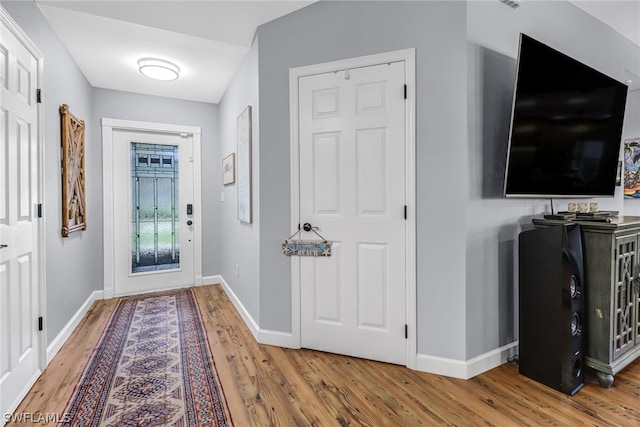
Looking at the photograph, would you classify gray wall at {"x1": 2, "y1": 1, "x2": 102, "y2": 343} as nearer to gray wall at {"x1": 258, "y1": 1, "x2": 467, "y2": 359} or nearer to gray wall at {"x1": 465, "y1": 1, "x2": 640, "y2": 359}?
gray wall at {"x1": 258, "y1": 1, "x2": 467, "y2": 359}

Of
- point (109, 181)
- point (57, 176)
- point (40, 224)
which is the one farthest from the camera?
point (109, 181)

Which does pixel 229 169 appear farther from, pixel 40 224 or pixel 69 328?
pixel 69 328

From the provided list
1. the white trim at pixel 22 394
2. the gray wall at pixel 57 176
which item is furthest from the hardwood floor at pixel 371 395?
the gray wall at pixel 57 176

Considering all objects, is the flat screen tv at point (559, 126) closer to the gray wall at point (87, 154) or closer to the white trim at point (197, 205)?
the gray wall at point (87, 154)

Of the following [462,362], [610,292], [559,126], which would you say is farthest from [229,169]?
[610,292]

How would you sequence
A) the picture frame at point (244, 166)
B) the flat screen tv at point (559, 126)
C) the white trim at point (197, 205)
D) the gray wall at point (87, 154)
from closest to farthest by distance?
the flat screen tv at point (559, 126), the gray wall at point (87, 154), the picture frame at point (244, 166), the white trim at point (197, 205)

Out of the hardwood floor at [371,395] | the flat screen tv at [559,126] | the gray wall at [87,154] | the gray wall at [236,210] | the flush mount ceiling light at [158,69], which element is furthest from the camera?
the flush mount ceiling light at [158,69]

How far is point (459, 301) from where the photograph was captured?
6.71 feet

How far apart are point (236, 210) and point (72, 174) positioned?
60.6 inches

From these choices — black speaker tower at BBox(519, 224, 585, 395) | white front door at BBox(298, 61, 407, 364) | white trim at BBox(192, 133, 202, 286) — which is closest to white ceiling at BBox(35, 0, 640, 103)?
white front door at BBox(298, 61, 407, 364)

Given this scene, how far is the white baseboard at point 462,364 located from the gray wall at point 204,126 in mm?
3159

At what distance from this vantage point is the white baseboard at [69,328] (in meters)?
2.39

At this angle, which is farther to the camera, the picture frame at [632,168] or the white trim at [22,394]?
the picture frame at [632,168]

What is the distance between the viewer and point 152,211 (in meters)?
4.12
